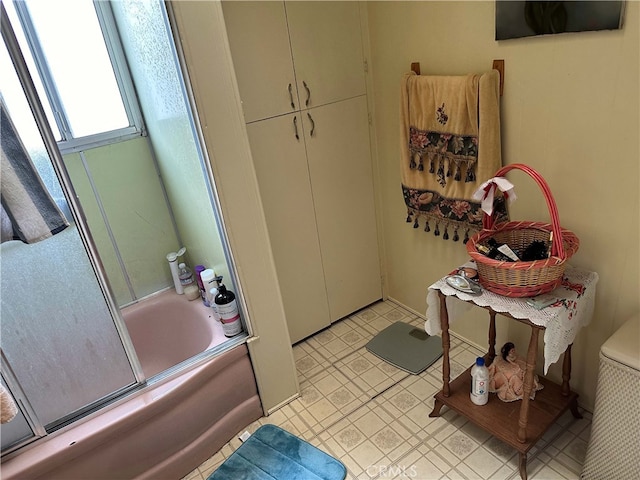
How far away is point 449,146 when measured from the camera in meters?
1.85

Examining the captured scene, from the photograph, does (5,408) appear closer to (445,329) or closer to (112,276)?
(112,276)

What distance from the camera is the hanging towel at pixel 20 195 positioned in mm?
1220

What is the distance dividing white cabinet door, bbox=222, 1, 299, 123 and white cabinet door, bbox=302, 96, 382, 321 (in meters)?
0.17

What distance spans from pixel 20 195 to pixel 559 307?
162cm

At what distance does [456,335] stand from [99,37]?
2.26 m

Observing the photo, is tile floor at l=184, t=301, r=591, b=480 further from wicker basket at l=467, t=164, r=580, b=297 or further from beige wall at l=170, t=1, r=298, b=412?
wicker basket at l=467, t=164, r=580, b=297

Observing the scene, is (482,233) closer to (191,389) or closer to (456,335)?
(456,335)

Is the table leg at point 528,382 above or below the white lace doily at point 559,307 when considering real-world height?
below

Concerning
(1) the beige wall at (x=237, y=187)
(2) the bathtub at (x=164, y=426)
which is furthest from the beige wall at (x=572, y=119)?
(2) the bathtub at (x=164, y=426)

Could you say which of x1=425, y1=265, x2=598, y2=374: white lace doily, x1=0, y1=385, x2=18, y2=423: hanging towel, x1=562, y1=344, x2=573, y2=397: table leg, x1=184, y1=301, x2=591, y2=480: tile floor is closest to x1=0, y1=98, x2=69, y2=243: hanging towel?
x1=0, y1=385, x2=18, y2=423: hanging towel

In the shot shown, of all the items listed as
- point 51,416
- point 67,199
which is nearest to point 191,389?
point 51,416

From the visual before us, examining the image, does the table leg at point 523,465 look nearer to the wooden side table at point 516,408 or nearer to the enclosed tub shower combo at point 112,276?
the wooden side table at point 516,408

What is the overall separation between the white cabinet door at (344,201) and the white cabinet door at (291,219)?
6cm

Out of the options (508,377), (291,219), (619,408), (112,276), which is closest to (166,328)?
(112,276)
